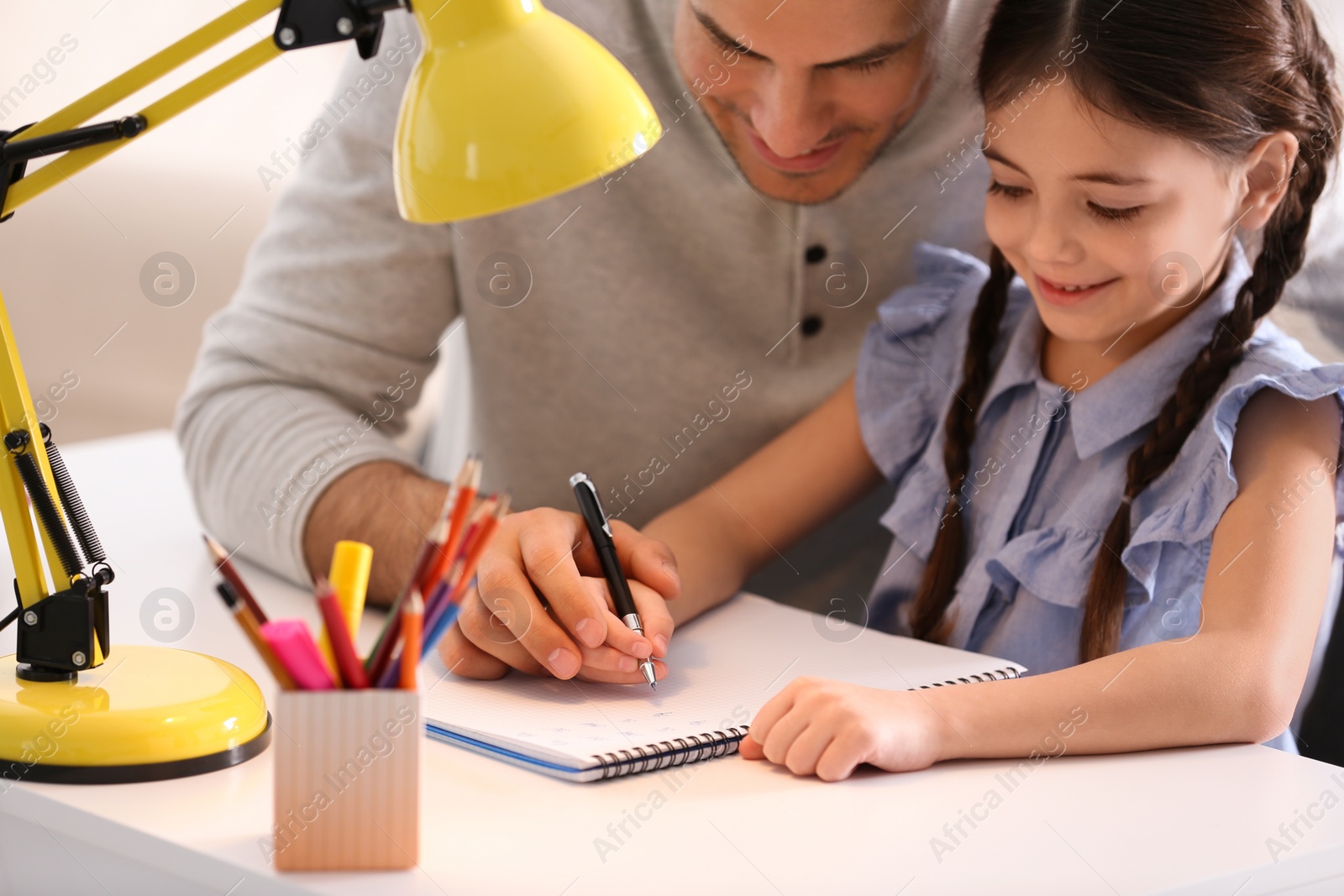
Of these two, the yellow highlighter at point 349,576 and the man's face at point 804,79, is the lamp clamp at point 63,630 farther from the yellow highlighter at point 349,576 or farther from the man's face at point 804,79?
the man's face at point 804,79

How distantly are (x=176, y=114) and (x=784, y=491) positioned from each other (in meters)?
0.78

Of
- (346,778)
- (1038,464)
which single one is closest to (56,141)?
(346,778)

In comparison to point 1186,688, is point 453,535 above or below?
above

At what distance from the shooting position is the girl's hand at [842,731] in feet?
2.48

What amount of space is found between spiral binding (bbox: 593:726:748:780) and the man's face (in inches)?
23.3

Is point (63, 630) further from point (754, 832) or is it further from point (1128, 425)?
point (1128, 425)

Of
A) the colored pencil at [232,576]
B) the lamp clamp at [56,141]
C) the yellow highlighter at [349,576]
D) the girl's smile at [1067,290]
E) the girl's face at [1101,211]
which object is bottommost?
the girl's smile at [1067,290]

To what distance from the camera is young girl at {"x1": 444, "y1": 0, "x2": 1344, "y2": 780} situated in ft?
2.83

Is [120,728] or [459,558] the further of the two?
[120,728]

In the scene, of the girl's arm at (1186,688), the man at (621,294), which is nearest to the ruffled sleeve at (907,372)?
the man at (621,294)

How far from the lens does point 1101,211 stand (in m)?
1.03

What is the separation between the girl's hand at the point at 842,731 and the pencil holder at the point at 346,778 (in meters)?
0.25

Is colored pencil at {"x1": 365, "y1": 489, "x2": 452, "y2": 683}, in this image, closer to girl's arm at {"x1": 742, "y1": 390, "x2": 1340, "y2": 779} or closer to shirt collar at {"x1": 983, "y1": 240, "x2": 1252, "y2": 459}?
girl's arm at {"x1": 742, "y1": 390, "x2": 1340, "y2": 779}

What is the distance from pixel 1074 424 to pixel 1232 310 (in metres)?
0.17
